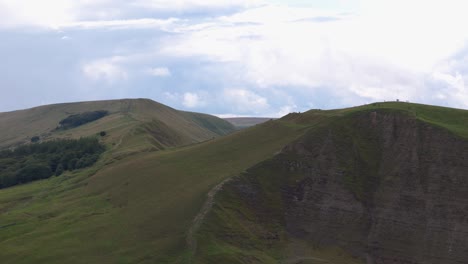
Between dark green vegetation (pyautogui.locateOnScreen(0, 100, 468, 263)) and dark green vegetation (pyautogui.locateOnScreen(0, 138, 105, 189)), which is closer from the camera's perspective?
dark green vegetation (pyautogui.locateOnScreen(0, 100, 468, 263))

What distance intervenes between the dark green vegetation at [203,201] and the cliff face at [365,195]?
31 centimetres

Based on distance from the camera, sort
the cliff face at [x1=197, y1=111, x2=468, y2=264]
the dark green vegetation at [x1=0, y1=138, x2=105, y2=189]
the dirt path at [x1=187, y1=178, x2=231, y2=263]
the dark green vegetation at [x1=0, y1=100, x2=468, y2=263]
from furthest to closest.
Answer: the dark green vegetation at [x1=0, y1=138, x2=105, y2=189], the cliff face at [x1=197, y1=111, x2=468, y2=264], the dark green vegetation at [x1=0, y1=100, x2=468, y2=263], the dirt path at [x1=187, y1=178, x2=231, y2=263]

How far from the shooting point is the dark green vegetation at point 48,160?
15312 centimetres

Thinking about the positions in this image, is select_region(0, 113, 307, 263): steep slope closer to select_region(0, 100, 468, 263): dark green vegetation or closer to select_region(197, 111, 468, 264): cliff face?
select_region(0, 100, 468, 263): dark green vegetation

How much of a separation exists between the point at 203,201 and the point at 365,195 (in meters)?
27.2

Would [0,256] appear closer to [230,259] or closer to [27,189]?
[230,259]

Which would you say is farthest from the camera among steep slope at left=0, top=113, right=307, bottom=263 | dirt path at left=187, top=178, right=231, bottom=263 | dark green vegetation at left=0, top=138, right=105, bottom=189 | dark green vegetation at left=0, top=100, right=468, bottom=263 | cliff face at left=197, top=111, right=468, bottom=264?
dark green vegetation at left=0, top=138, right=105, bottom=189

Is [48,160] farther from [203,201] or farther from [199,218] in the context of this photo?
[199,218]

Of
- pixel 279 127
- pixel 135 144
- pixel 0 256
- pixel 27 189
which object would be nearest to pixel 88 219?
pixel 0 256

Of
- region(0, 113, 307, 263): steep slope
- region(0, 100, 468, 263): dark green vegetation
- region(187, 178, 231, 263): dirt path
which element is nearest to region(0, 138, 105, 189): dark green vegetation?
region(0, 113, 307, 263): steep slope

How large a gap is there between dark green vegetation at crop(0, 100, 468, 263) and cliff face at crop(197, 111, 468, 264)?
31 centimetres

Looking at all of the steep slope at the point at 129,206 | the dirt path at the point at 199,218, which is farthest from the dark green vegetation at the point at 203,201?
the dirt path at the point at 199,218

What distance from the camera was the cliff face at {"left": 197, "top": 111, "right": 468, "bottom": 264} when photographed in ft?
282

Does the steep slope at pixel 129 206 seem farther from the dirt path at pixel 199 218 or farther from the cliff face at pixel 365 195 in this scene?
the cliff face at pixel 365 195
